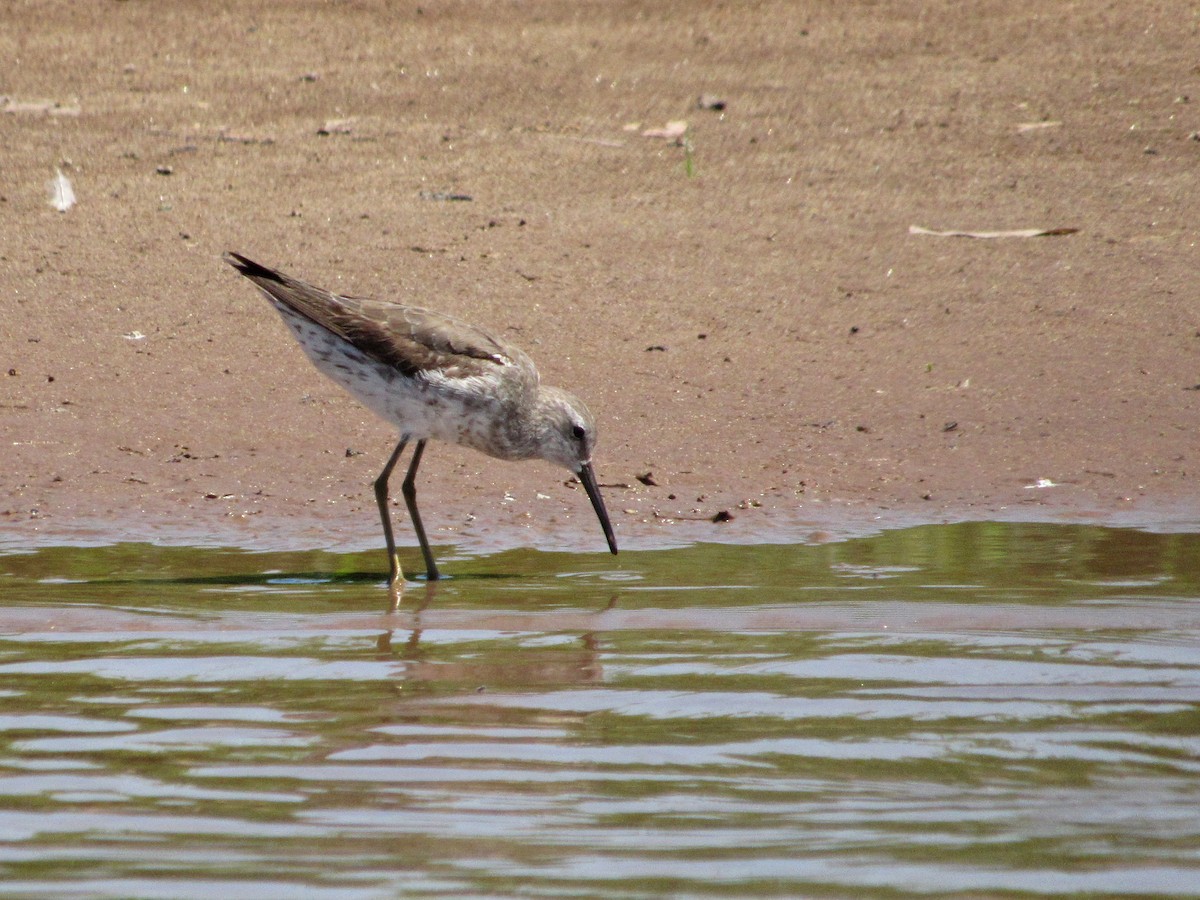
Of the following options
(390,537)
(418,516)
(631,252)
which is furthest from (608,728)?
(631,252)

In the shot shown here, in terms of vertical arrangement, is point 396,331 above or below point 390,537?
above

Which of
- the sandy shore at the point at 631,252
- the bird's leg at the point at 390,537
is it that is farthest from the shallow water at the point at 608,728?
the sandy shore at the point at 631,252

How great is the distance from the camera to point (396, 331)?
308 inches

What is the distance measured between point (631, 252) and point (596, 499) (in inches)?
141

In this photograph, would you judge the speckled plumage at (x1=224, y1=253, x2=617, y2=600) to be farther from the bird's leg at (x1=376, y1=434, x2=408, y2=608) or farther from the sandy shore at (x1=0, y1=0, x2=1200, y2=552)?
the sandy shore at (x1=0, y1=0, x2=1200, y2=552)

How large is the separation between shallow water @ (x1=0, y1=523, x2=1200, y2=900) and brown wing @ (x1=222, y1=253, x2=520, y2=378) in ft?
3.42

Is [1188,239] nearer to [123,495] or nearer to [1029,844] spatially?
[123,495]

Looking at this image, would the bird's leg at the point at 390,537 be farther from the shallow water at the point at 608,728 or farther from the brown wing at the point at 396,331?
the brown wing at the point at 396,331

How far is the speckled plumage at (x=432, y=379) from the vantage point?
7730mm

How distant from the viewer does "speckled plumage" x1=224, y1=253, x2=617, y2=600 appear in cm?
773

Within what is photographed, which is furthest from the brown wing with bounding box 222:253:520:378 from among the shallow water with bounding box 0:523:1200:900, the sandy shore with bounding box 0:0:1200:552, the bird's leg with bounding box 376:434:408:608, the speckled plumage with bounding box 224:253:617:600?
the shallow water with bounding box 0:523:1200:900

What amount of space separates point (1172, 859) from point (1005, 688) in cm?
142

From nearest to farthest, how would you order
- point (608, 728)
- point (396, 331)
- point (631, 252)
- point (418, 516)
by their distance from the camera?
point (608, 728), point (418, 516), point (396, 331), point (631, 252)

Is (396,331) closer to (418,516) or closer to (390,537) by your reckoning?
(418,516)
